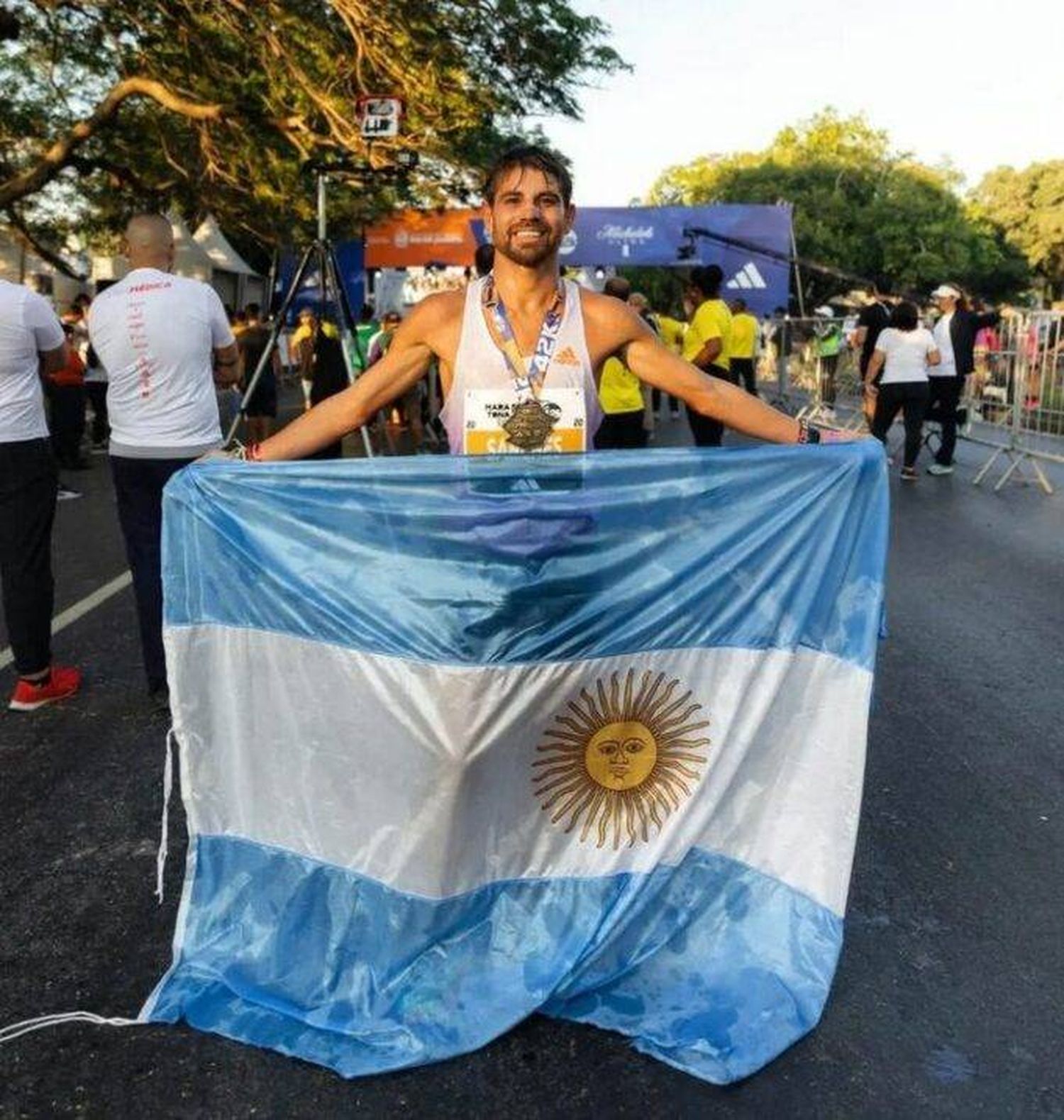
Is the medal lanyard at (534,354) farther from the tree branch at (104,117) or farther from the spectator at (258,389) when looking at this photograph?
the tree branch at (104,117)

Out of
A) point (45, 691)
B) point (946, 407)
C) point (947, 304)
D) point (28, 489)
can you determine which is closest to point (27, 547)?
point (28, 489)

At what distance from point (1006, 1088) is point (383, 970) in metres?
1.39

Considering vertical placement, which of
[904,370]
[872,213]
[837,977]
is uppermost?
[872,213]

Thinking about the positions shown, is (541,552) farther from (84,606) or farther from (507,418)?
(84,606)

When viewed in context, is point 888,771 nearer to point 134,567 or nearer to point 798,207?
point 134,567

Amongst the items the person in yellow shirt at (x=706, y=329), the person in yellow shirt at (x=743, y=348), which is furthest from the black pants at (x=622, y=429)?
the person in yellow shirt at (x=743, y=348)

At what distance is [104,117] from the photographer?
1642cm

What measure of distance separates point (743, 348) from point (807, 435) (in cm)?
1124

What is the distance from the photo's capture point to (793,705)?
9.19 ft

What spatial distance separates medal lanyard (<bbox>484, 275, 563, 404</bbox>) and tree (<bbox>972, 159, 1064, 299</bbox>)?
62.4 meters

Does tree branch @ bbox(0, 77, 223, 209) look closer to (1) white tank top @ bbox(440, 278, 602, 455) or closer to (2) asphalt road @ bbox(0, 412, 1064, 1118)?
(2) asphalt road @ bbox(0, 412, 1064, 1118)

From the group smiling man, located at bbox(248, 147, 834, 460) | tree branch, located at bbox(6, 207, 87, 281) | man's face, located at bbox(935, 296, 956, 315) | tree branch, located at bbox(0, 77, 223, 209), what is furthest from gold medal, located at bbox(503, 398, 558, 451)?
tree branch, located at bbox(6, 207, 87, 281)

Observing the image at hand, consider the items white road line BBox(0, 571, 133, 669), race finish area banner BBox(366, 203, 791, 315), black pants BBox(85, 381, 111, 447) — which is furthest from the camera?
race finish area banner BBox(366, 203, 791, 315)

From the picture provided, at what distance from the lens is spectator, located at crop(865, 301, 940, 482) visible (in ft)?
38.2
